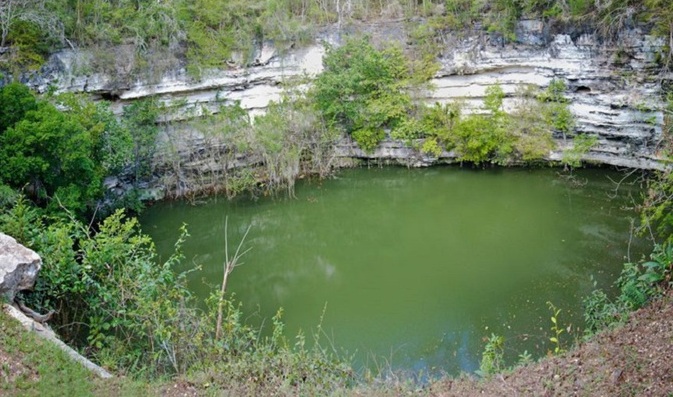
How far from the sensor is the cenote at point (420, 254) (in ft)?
33.9

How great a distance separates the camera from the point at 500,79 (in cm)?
1950

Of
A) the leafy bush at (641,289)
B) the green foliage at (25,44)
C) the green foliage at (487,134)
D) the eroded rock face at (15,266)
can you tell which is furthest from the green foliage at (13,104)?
the green foliage at (487,134)

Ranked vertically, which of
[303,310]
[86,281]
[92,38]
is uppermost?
[92,38]

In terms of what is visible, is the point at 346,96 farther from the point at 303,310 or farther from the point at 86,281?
the point at 86,281

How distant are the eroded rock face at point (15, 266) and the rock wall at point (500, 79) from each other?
10.1 meters

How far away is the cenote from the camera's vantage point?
10336 millimetres

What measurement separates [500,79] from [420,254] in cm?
828

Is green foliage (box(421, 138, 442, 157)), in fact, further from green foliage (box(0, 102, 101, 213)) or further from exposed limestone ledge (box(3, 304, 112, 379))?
exposed limestone ledge (box(3, 304, 112, 379))

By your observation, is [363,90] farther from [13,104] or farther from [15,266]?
[15,266]

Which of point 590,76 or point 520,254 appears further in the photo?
point 590,76

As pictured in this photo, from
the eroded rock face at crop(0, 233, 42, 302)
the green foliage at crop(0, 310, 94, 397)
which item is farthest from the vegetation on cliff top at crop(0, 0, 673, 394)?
the green foliage at crop(0, 310, 94, 397)

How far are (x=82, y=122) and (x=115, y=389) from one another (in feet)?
30.5

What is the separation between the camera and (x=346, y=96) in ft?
64.7

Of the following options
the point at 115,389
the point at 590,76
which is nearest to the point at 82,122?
the point at 115,389
